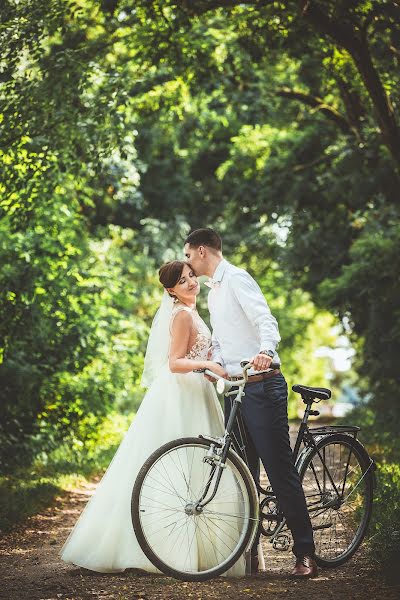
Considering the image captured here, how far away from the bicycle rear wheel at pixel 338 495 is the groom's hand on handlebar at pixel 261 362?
3.05ft

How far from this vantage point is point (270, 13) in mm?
10039

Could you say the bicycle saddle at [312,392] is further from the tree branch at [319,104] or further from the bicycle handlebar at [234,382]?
the tree branch at [319,104]

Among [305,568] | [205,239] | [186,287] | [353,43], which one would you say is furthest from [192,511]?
[353,43]

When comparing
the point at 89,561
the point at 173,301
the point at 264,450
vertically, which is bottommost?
the point at 89,561

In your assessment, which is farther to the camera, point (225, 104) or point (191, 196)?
point (191, 196)

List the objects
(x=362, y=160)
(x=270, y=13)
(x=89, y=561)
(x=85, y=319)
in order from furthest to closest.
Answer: (x=362, y=160) → (x=85, y=319) → (x=270, y=13) → (x=89, y=561)

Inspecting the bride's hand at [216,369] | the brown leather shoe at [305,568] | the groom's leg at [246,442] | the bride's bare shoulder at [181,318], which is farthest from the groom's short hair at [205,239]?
the brown leather shoe at [305,568]

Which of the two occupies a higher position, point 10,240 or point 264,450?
point 10,240

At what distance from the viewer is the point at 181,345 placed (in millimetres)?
5133

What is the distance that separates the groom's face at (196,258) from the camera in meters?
5.14

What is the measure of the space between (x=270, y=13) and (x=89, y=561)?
755 cm

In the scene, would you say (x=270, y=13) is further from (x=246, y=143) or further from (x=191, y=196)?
(x=191, y=196)

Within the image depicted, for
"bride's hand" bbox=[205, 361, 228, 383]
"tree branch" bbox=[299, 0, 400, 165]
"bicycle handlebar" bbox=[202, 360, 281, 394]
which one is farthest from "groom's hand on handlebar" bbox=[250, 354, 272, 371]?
"tree branch" bbox=[299, 0, 400, 165]

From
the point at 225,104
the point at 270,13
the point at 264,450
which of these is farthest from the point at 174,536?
the point at 225,104
